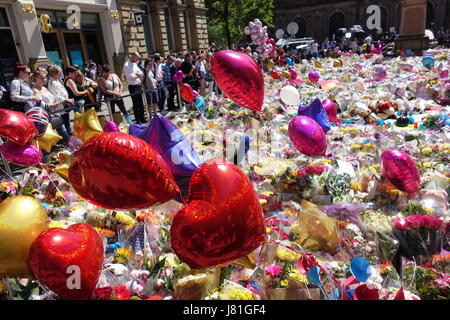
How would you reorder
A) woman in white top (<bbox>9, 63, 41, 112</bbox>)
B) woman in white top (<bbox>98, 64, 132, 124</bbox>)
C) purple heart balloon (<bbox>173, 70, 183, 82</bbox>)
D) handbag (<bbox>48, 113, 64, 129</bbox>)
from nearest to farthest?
woman in white top (<bbox>9, 63, 41, 112</bbox>), handbag (<bbox>48, 113, 64, 129</bbox>), woman in white top (<bbox>98, 64, 132, 124</bbox>), purple heart balloon (<bbox>173, 70, 183, 82</bbox>)

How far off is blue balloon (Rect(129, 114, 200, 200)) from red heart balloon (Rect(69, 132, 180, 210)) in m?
0.50

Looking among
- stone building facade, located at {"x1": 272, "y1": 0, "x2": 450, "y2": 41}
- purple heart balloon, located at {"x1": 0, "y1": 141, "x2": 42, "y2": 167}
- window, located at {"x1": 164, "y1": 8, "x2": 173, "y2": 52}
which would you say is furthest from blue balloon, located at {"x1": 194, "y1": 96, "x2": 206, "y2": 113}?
stone building facade, located at {"x1": 272, "y1": 0, "x2": 450, "y2": 41}

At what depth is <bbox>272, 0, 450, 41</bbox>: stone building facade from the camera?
33.3m

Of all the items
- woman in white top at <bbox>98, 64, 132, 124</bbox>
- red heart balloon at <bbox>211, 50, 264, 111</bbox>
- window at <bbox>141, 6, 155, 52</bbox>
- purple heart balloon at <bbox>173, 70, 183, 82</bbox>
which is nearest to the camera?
red heart balloon at <bbox>211, 50, 264, 111</bbox>

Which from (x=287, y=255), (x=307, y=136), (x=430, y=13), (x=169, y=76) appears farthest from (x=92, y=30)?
(x=430, y=13)

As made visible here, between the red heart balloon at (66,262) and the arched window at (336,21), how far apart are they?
Result: 41.6 meters

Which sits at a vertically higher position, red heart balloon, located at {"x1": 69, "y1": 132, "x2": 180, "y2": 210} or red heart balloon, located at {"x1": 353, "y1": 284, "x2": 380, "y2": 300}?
red heart balloon, located at {"x1": 69, "y1": 132, "x2": 180, "y2": 210}

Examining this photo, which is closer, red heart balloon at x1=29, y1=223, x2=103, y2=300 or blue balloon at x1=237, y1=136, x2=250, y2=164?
red heart balloon at x1=29, y1=223, x2=103, y2=300

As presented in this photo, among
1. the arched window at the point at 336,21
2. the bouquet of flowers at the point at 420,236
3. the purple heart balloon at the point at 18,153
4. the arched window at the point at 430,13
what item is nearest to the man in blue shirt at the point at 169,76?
the purple heart balloon at the point at 18,153

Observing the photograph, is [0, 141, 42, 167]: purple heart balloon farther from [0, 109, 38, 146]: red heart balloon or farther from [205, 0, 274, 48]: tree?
[205, 0, 274, 48]: tree
